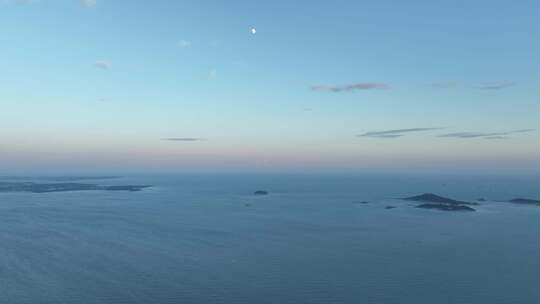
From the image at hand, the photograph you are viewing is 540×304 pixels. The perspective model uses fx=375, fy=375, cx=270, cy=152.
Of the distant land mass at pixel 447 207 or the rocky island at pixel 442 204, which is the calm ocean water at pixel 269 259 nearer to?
the distant land mass at pixel 447 207

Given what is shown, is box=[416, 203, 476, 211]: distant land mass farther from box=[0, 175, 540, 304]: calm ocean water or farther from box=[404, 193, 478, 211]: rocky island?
box=[0, 175, 540, 304]: calm ocean water

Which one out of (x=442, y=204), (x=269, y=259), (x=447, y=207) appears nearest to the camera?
(x=269, y=259)

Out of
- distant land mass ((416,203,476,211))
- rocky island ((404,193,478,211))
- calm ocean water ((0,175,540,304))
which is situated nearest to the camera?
calm ocean water ((0,175,540,304))

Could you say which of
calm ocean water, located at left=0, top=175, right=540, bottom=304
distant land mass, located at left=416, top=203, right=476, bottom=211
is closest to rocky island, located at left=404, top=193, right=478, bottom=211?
distant land mass, located at left=416, top=203, right=476, bottom=211

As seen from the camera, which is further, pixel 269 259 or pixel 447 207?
pixel 447 207

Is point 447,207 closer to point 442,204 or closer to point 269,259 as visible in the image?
point 442,204

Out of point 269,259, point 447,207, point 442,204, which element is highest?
point 442,204

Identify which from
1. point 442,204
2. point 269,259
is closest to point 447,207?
point 442,204

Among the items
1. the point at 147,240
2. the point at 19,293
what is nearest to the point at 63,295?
the point at 19,293

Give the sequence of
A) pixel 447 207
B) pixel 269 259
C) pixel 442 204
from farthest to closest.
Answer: pixel 442 204 < pixel 447 207 < pixel 269 259
